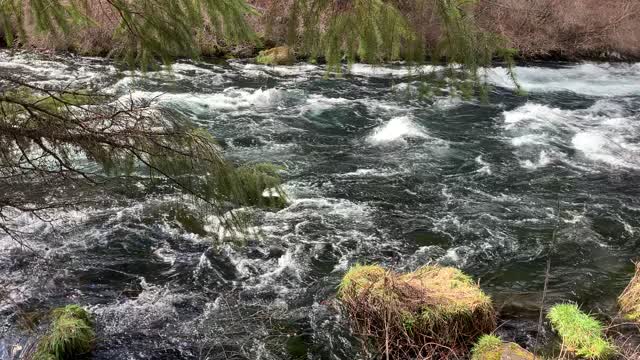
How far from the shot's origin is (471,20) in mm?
3764

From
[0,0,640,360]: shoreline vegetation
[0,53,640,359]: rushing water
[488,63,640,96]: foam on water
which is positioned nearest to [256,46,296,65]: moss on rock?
[0,53,640,359]: rushing water

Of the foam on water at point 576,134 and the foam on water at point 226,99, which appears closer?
the foam on water at point 576,134

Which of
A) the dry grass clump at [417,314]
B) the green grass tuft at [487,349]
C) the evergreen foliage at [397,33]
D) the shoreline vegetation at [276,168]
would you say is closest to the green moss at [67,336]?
the shoreline vegetation at [276,168]

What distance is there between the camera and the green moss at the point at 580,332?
16.6 ft

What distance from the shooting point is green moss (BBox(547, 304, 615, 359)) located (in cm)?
505

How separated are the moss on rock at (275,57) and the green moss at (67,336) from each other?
39.8ft

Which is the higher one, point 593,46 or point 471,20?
point 471,20

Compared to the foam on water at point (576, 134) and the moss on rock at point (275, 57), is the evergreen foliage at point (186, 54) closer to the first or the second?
the foam on water at point (576, 134)

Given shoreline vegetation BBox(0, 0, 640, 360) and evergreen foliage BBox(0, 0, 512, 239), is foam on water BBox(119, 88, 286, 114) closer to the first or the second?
shoreline vegetation BBox(0, 0, 640, 360)

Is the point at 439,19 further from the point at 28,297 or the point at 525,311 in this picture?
the point at 28,297

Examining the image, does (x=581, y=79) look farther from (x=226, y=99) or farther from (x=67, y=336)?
(x=67, y=336)

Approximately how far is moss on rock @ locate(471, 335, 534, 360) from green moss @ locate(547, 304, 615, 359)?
0.55m

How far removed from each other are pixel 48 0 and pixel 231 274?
12.3ft

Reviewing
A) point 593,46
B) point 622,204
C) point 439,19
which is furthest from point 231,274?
point 593,46
